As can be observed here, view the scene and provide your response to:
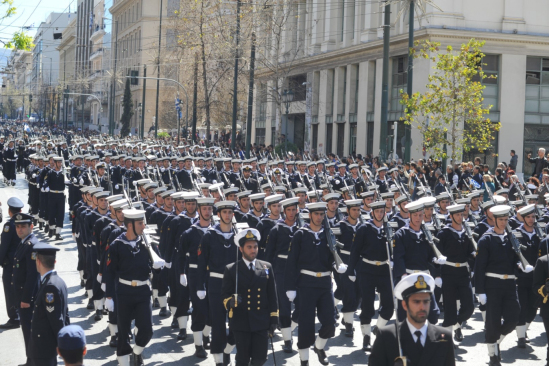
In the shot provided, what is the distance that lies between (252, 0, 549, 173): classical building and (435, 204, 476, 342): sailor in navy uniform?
21.8 meters

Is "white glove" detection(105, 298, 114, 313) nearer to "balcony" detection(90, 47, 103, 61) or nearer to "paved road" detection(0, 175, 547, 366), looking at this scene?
"paved road" detection(0, 175, 547, 366)

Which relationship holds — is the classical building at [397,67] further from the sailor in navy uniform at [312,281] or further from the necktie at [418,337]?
the necktie at [418,337]

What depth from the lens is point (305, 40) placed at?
161ft

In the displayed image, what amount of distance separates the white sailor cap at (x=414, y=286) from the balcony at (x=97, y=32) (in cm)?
11717

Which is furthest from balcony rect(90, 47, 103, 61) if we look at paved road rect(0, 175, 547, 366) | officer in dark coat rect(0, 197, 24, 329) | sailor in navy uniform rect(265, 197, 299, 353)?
sailor in navy uniform rect(265, 197, 299, 353)

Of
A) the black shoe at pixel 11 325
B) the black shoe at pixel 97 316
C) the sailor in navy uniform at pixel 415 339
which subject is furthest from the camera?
the black shoe at pixel 97 316

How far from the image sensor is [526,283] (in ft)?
35.8

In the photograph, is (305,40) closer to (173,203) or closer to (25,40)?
(25,40)

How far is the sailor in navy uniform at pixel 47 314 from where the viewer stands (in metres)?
7.22

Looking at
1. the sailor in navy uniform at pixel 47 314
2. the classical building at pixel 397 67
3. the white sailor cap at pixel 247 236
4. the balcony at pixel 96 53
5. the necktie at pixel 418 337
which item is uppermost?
the balcony at pixel 96 53

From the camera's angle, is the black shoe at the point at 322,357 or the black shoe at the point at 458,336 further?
the black shoe at the point at 458,336

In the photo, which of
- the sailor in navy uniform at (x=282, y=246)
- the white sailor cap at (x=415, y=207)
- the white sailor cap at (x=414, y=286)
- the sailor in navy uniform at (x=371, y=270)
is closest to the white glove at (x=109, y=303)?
the sailor in navy uniform at (x=282, y=246)

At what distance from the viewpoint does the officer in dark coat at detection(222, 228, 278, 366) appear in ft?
26.8

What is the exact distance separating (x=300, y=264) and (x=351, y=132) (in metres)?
34.4
